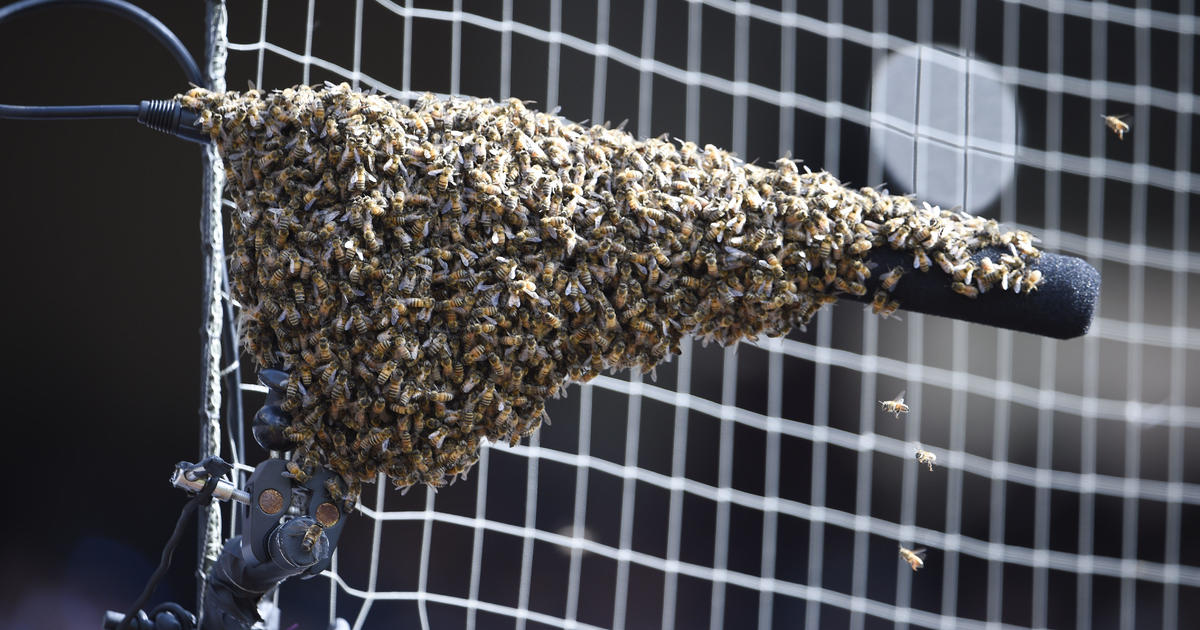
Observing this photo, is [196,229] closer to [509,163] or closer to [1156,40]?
[509,163]

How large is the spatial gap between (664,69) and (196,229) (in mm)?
1320

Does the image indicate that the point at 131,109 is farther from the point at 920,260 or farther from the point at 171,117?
the point at 920,260

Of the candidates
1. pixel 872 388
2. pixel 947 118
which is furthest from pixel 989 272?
pixel 947 118

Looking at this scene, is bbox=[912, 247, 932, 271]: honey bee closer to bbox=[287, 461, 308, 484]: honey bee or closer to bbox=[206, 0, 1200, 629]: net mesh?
bbox=[287, 461, 308, 484]: honey bee

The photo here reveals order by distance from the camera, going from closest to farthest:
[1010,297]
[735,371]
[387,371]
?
1. [387,371]
2. [1010,297]
3. [735,371]

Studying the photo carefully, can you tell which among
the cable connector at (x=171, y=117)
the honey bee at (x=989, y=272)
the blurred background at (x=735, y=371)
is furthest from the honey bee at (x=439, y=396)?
the blurred background at (x=735, y=371)

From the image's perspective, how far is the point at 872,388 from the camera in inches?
113

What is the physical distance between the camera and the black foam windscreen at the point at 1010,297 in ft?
3.28

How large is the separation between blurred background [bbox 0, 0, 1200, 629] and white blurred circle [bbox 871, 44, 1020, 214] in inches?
0.5

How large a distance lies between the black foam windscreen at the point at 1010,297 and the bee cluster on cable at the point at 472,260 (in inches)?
0.6

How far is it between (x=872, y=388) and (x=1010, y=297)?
1.93m

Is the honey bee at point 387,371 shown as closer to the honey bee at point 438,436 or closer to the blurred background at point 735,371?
the honey bee at point 438,436

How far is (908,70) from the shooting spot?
3.06 metres

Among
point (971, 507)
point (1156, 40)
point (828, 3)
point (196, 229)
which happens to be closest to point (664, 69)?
point (828, 3)
